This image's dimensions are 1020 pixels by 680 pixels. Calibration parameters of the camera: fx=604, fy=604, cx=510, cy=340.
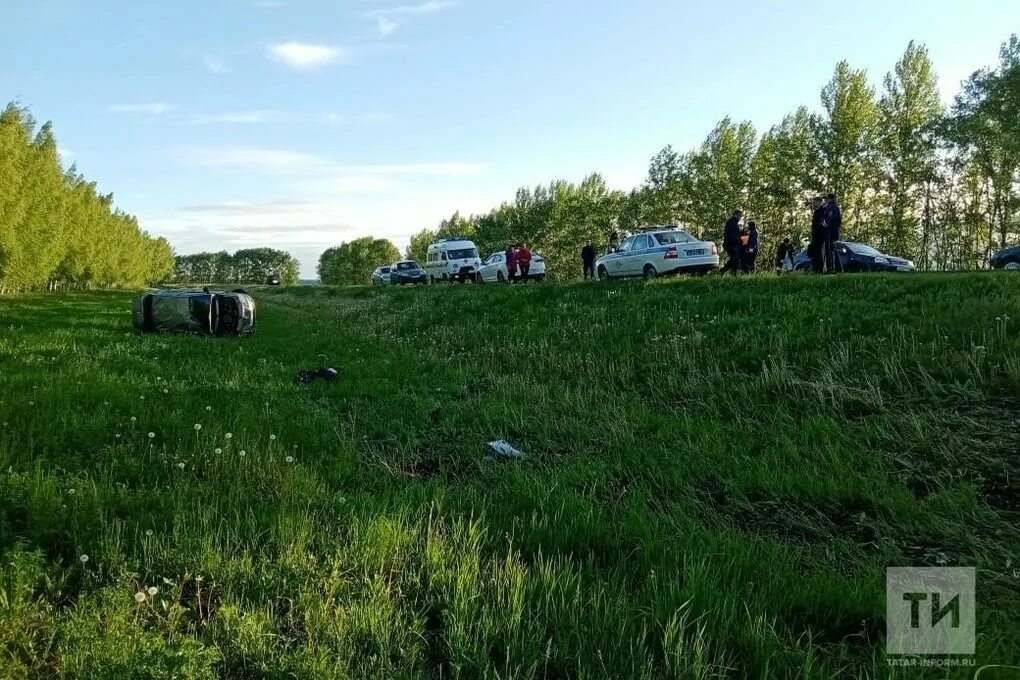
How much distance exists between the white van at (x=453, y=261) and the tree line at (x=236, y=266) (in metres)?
140

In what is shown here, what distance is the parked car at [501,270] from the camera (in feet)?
96.7

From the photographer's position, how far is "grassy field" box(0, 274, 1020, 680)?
8.49ft

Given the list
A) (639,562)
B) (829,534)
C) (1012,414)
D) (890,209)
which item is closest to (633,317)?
(1012,414)

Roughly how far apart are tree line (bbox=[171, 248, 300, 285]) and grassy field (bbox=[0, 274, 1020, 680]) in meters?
172

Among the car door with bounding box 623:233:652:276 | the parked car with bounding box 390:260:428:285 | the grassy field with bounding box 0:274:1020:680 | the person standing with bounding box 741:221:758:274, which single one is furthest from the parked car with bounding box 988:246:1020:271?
the parked car with bounding box 390:260:428:285

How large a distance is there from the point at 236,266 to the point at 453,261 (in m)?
158

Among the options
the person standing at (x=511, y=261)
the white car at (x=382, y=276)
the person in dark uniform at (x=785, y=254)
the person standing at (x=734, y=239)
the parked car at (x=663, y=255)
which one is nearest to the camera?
the person standing at (x=734, y=239)

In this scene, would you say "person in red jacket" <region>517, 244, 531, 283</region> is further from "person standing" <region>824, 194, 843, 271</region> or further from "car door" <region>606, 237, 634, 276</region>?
"person standing" <region>824, 194, 843, 271</region>

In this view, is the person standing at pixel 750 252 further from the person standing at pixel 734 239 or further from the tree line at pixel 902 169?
the tree line at pixel 902 169

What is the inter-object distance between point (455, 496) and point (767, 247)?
47.6 m
